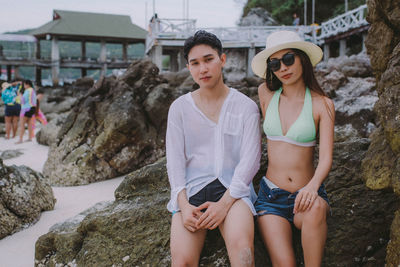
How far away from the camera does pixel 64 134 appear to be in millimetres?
7043

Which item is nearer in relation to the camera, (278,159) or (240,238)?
(240,238)

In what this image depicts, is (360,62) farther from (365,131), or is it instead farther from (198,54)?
(198,54)

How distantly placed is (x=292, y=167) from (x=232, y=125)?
0.50 m

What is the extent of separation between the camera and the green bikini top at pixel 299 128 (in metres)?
2.35

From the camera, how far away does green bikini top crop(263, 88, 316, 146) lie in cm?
235

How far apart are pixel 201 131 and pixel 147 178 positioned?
0.99 metres

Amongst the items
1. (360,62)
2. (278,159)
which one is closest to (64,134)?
(278,159)

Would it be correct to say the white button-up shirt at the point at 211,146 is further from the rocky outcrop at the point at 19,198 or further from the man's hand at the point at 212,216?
the rocky outcrop at the point at 19,198

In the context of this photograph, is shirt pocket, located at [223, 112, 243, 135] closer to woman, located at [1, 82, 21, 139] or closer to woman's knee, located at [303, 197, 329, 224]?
woman's knee, located at [303, 197, 329, 224]

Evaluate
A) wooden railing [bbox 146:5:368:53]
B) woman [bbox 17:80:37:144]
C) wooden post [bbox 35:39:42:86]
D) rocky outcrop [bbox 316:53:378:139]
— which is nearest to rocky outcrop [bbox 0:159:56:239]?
rocky outcrop [bbox 316:53:378:139]

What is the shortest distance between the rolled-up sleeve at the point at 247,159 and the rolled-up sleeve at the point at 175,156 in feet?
1.22

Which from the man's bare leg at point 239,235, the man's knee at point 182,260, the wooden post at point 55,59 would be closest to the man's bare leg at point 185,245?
the man's knee at point 182,260

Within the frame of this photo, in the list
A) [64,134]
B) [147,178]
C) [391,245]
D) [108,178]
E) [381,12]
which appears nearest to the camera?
[391,245]

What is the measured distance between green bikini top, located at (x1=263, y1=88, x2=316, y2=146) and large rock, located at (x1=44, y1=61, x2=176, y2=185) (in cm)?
439
